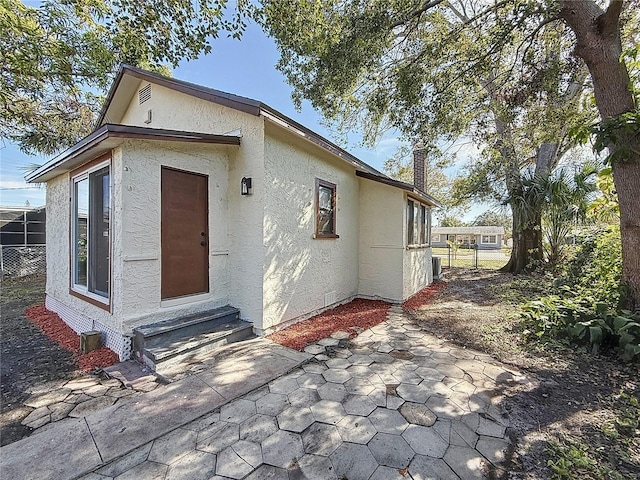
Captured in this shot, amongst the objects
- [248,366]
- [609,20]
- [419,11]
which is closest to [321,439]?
[248,366]

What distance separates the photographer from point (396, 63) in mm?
7965

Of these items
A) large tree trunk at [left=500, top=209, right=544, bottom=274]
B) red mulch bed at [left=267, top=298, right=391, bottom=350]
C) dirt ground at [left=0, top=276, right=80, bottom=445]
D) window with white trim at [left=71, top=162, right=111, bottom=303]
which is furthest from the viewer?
large tree trunk at [left=500, top=209, right=544, bottom=274]

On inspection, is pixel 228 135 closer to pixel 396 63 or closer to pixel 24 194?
pixel 396 63

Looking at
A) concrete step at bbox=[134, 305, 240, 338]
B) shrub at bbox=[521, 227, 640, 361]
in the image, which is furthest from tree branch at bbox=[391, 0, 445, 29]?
concrete step at bbox=[134, 305, 240, 338]

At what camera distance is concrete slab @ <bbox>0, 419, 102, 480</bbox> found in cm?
215

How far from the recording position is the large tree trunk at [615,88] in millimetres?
4512

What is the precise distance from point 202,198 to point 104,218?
65.2 inches

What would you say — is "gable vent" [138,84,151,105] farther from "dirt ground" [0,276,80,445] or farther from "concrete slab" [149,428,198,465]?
"concrete slab" [149,428,198,465]

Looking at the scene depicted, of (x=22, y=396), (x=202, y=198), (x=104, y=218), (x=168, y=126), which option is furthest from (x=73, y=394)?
(x=168, y=126)

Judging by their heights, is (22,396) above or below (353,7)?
below

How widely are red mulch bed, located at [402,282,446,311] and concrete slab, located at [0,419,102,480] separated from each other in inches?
251

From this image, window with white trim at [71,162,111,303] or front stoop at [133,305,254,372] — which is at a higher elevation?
window with white trim at [71,162,111,303]

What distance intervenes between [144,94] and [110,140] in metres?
3.74

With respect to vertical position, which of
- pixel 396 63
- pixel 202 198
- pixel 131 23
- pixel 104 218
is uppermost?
pixel 131 23
